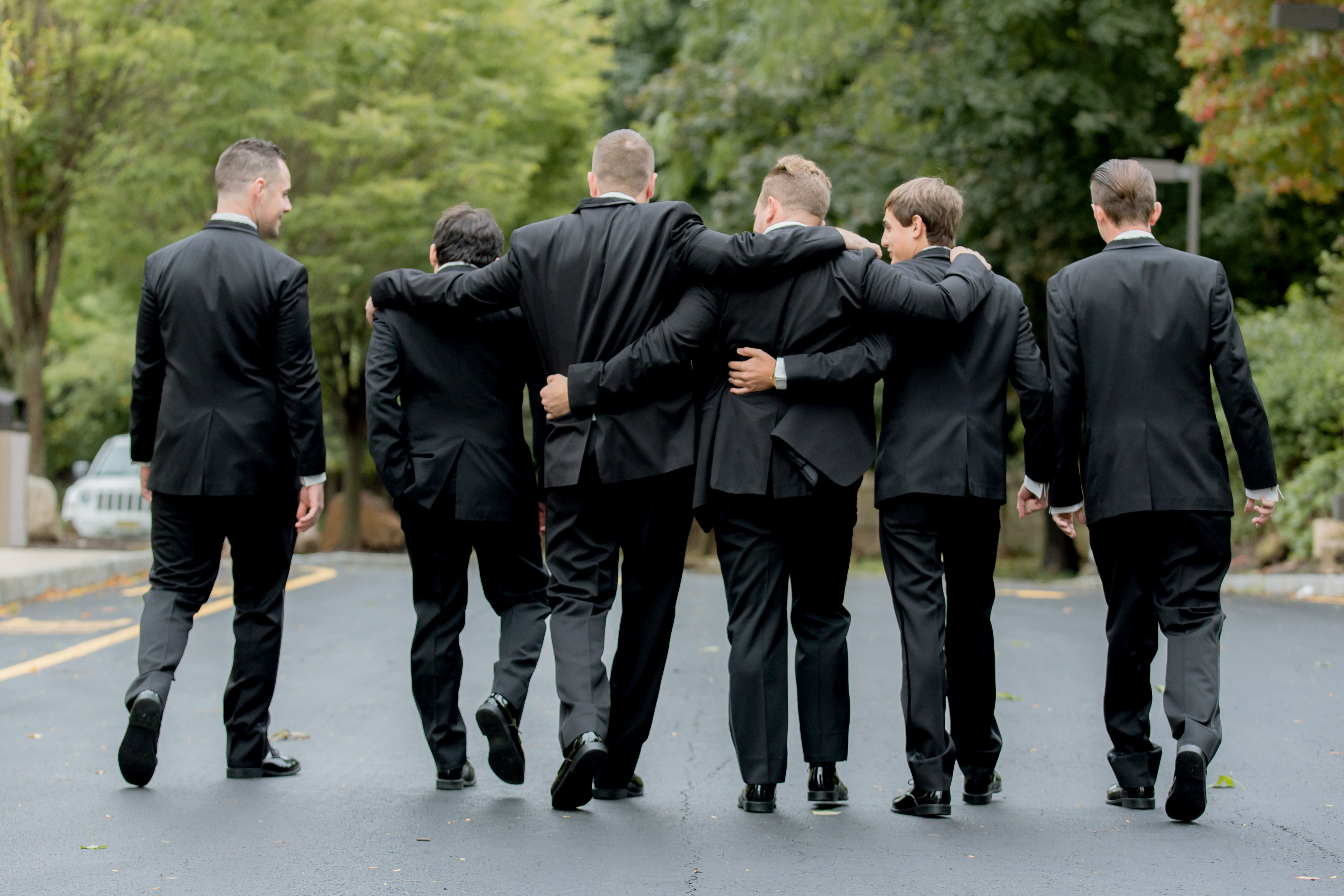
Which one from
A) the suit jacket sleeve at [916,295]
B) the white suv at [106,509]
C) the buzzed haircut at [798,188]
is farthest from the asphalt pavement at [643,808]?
the white suv at [106,509]

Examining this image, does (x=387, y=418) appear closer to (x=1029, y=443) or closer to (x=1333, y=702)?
(x=1029, y=443)

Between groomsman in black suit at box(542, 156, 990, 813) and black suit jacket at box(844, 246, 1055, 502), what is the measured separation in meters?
0.10

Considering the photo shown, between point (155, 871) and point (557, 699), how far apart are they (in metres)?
3.12

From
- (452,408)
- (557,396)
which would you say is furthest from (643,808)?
(452,408)

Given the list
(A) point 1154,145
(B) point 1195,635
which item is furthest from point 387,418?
(A) point 1154,145

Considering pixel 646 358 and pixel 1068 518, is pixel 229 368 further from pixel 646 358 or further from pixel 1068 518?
pixel 1068 518

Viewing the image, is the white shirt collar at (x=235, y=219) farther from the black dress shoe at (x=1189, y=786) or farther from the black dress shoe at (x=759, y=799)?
the black dress shoe at (x=1189, y=786)

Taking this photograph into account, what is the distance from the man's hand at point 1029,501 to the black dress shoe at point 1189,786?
963mm

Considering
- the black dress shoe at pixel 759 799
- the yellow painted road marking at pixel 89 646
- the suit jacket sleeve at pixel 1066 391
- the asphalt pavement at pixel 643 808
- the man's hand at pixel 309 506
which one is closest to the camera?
the asphalt pavement at pixel 643 808

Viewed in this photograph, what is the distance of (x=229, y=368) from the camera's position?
5.09 metres

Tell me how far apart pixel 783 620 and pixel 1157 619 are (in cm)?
129

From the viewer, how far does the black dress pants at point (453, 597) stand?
4973 millimetres

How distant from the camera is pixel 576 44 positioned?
73.4 feet

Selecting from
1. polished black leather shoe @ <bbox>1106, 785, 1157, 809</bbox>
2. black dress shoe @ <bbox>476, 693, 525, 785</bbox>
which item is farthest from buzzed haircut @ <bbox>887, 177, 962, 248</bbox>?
black dress shoe @ <bbox>476, 693, 525, 785</bbox>
